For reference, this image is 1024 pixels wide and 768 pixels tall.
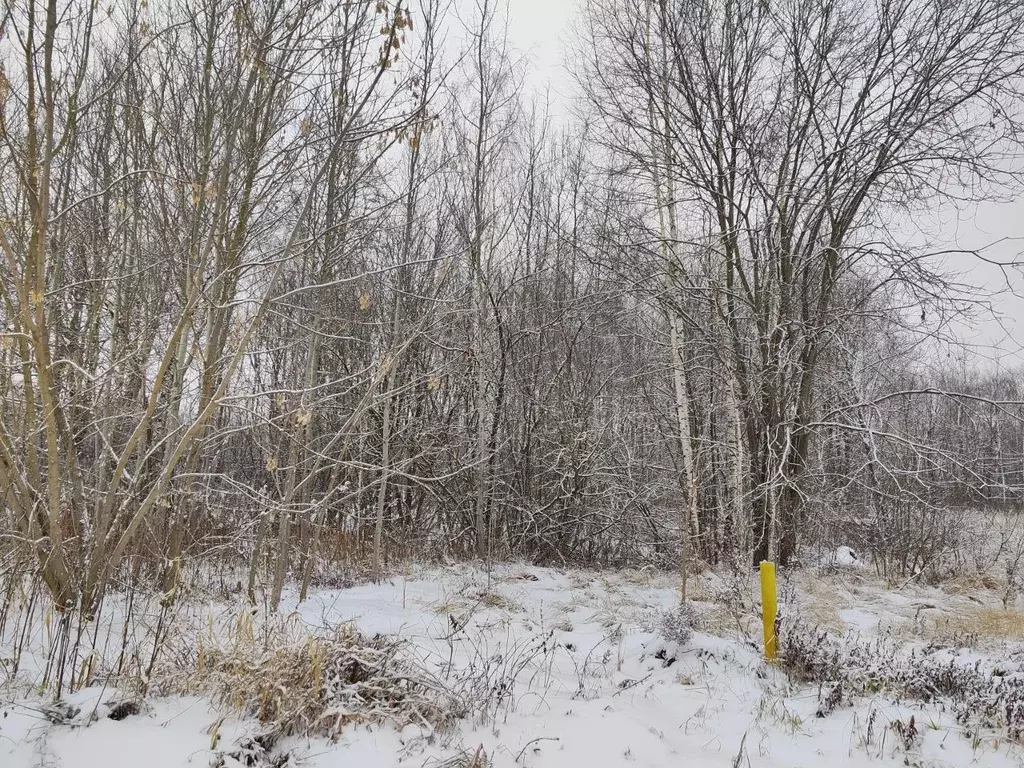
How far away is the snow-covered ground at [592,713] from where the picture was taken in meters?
2.61

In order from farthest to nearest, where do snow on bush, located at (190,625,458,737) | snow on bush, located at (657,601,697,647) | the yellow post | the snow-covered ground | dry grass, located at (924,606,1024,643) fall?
dry grass, located at (924,606,1024,643), snow on bush, located at (657,601,697,647), the yellow post, snow on bush, located at (190,625,458,737), the snow-covered ground

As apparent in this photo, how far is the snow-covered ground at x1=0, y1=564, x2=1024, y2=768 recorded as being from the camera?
2605mm

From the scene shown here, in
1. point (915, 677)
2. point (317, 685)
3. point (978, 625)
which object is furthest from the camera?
point (978, 625)

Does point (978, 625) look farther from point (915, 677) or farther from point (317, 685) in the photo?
point (317, 685)

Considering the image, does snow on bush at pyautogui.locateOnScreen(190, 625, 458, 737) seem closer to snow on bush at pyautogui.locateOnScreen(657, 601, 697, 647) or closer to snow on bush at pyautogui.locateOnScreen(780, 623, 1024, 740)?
snow on bush at pyautogui.locateOnScreen(657, 601, 697, 647)

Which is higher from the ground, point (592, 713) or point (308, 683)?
point (308, 683)

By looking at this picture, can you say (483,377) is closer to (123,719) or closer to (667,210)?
(667,210)

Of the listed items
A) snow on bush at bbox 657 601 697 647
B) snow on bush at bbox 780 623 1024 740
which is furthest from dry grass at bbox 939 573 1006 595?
snow on bush at bbox 657 601 697 647

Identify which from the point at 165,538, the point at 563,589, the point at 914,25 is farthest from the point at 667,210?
the point at 165,538

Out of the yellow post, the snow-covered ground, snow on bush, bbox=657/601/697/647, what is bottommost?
the snow-covered ground

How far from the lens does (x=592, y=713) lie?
3318mm

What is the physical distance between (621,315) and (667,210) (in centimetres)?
174

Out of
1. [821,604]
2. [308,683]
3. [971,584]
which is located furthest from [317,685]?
[971,584]

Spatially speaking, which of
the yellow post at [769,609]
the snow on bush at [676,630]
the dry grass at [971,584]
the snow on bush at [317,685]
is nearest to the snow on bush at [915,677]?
the yellow post at [769,609]
